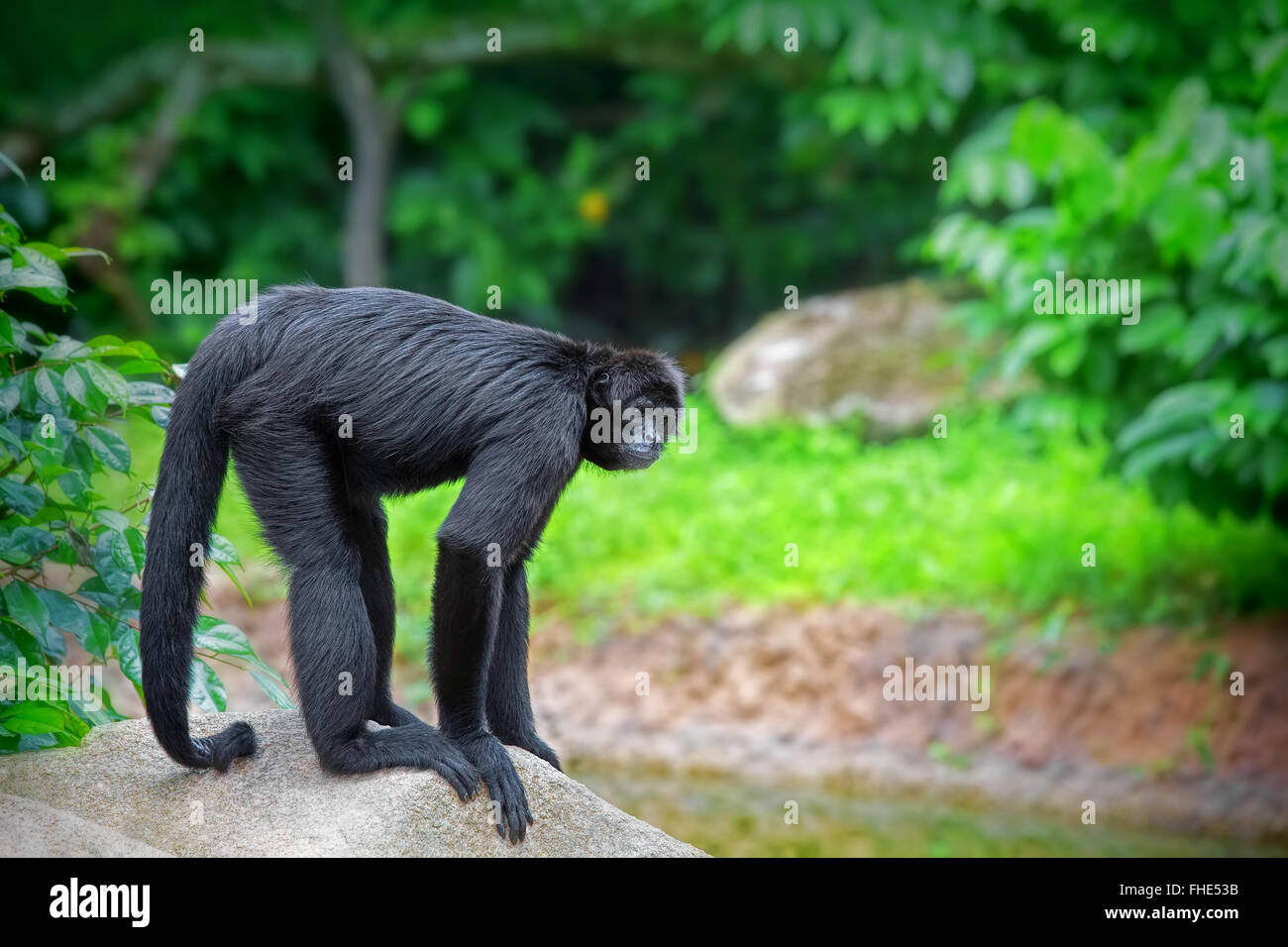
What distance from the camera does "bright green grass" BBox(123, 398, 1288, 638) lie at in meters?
8.39

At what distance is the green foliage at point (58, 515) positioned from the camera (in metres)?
4.00

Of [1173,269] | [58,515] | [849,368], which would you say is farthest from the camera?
[849,368]

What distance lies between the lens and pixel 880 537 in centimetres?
952

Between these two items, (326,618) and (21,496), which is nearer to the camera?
→ (326,618)

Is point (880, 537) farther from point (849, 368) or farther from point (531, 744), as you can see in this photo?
point (531, 744)

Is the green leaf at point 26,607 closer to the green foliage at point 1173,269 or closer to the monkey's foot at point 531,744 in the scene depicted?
the monkey's foot at point 531,744

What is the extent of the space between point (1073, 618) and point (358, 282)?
6.86m

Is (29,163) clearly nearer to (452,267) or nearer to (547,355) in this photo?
(452,267)

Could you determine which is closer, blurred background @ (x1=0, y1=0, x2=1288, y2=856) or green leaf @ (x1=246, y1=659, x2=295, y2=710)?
green leaf @ (x1=246, y1=659, x2=295, y2=710)

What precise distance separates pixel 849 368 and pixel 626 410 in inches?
338

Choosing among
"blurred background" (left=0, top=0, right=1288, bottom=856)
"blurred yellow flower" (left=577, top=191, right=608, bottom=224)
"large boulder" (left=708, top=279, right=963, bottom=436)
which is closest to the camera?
"blurred background" (left=0, top=0, right=1288, bottom=856)

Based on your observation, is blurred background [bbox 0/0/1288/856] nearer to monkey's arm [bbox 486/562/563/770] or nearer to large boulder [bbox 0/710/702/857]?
large boulder [bbox 0/710/702/857]

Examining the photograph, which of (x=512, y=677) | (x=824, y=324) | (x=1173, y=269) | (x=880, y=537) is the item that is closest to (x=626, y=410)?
(x=512, y=677)

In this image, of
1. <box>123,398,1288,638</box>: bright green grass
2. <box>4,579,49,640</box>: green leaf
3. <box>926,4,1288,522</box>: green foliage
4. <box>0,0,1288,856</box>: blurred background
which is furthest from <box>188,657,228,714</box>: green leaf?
<box>926,4,1288,522</box>: green foliage
